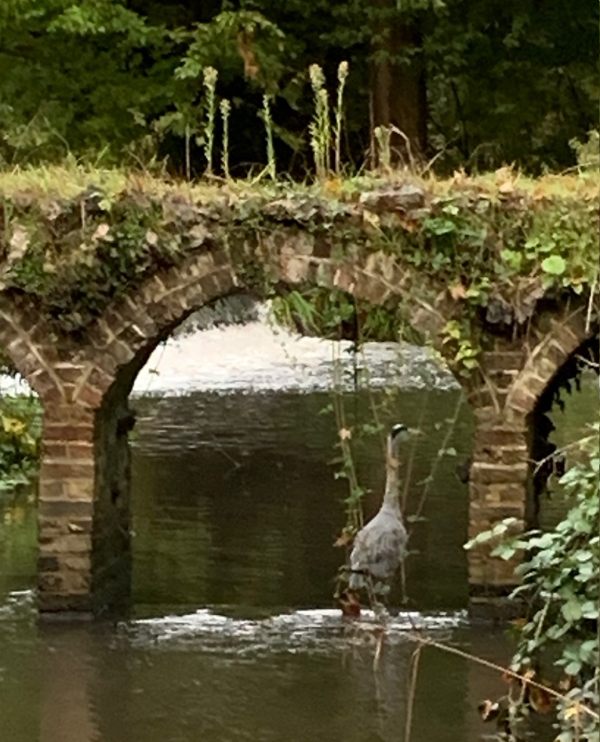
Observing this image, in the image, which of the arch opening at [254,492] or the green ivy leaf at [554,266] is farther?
the arch opening at [254,492]

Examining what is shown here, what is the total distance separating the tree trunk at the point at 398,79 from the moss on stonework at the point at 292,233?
490cm

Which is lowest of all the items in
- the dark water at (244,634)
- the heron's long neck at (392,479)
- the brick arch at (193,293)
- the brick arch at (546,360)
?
the dark water at (244,634)

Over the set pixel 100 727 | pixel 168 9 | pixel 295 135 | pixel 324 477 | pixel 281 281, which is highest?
pixel 168 9

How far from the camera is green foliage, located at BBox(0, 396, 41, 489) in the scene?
46.1ft

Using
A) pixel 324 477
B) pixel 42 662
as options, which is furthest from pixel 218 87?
pixel 42 662

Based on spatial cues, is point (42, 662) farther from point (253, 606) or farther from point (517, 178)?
point (517, 178)

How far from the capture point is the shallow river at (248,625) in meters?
7.61

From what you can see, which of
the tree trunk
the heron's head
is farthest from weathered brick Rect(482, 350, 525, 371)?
the tree trunk

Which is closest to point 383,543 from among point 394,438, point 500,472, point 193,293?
point 394,438

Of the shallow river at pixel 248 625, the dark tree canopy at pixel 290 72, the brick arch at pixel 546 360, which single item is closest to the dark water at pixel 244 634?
the shallow river at pixel 248 625

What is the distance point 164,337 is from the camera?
31.0ft

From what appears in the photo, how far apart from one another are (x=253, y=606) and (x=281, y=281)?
197 centimetres

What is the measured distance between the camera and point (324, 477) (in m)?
14.1

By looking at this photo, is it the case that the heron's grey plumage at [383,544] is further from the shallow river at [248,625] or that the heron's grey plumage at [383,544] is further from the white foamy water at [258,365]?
the white foamy water at [258,365]
